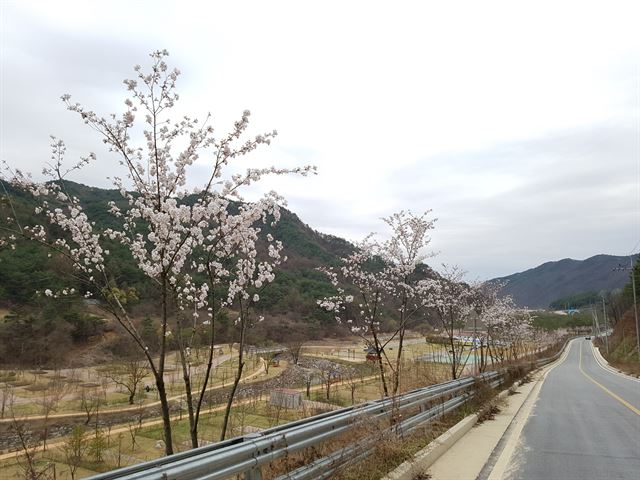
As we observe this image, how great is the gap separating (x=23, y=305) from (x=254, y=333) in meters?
27.9

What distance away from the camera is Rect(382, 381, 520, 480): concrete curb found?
5711 mm

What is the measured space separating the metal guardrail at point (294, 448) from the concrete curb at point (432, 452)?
0.39m

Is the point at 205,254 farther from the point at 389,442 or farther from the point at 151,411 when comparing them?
the point at 151,411

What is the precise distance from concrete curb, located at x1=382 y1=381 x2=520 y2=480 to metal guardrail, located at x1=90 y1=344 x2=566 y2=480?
0.39m

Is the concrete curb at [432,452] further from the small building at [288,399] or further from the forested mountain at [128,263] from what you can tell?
the small building at [288,399]

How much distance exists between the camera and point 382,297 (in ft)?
48.8

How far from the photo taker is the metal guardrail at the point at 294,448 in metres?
3.37

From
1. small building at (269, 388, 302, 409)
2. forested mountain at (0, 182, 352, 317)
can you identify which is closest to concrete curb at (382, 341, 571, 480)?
forested mountain at (0, 182, 352, 317)

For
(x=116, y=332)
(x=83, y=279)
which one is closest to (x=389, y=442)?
(x=83, y=279)

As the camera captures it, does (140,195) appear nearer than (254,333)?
Yes

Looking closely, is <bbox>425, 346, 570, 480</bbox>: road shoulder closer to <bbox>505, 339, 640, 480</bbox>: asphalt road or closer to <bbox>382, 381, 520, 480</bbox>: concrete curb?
<bbox>382, 381, 520, 480</bbox>: concrete curb

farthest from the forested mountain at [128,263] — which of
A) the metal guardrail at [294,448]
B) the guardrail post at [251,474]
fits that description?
the guardrail post at [251,474]

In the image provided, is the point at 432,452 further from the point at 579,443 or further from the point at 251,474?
the point at 251,474

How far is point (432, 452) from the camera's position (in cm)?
700
